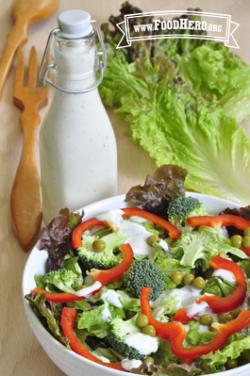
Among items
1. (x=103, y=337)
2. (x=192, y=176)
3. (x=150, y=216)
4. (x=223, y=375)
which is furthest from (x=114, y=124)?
(x=223, y=375)

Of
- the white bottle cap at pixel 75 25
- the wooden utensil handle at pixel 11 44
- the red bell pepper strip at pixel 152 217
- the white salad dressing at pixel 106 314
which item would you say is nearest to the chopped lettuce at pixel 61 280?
the white salad dressing at pixel 106 314

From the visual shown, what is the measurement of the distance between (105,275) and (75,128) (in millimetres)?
363

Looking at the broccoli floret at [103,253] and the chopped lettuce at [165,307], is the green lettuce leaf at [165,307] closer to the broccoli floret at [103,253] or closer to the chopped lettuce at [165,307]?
the chopped lettuce at [165,307]

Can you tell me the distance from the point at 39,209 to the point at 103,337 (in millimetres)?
574

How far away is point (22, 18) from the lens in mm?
2684

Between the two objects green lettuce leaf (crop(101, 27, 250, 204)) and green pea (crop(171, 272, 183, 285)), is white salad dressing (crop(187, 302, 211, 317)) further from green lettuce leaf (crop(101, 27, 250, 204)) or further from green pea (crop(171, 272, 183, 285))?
green lettuce leaf (crop(101, 27, 250, 204))

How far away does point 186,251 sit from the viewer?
1688 mm

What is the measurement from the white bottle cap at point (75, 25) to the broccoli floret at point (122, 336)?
0.61m

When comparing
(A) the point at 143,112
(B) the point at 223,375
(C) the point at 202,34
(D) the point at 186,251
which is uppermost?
(C) the point at 202,34

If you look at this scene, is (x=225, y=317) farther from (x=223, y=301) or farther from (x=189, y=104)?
(x=189, y=104)

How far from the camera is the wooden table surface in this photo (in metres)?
1.71

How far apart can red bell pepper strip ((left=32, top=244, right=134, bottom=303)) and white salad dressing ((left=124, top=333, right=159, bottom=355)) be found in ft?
0.53

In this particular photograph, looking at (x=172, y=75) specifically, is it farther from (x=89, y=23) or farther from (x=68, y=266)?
(x=68, y=266)
